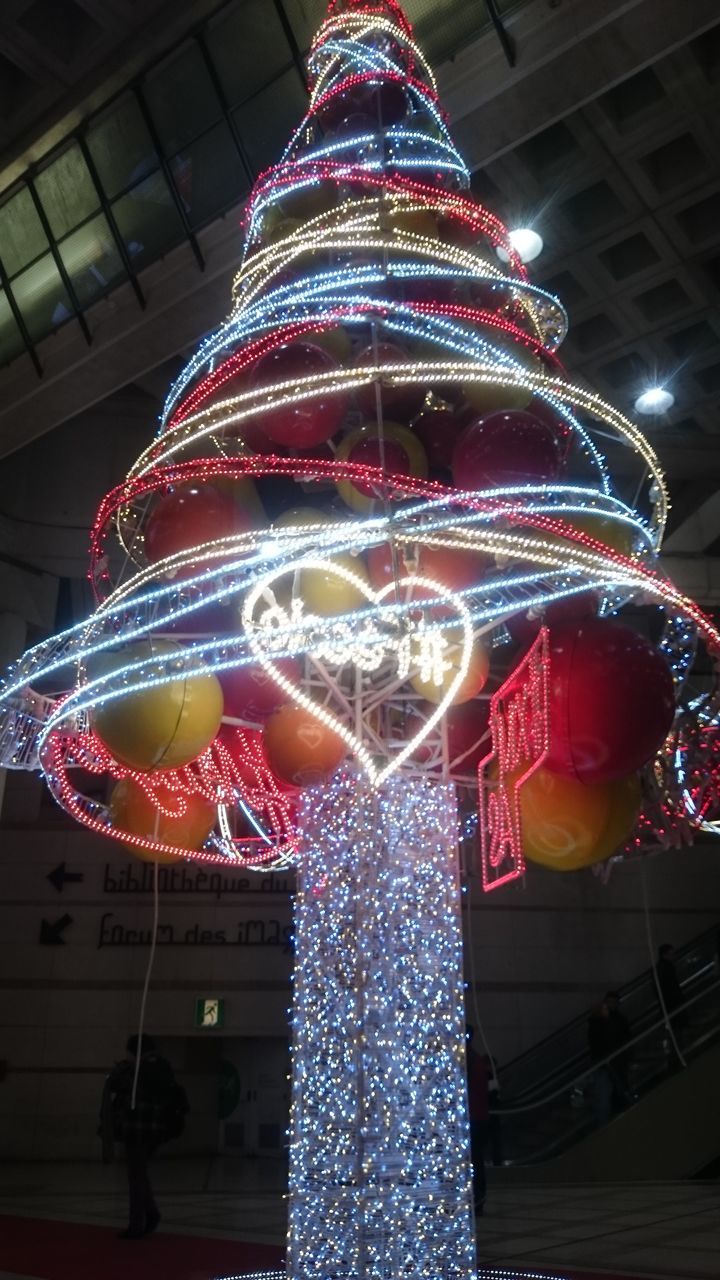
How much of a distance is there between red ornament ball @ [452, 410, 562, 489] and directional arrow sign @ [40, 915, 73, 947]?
11836 mm

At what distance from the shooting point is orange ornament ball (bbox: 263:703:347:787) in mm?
4168

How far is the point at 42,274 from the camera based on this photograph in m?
10.3

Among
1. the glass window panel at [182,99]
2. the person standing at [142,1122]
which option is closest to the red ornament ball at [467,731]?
the person standing at [142,1122]

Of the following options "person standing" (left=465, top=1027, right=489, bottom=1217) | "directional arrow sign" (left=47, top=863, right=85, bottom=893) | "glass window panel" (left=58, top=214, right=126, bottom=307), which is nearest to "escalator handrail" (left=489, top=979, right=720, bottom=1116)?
"person standing" (left=465, top=1027, right=489, bottom=1217)

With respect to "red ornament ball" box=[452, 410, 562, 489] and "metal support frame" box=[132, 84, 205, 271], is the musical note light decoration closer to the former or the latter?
"red ornament ball" box=[452, 410, 562, 489]

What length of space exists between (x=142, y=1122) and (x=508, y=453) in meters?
4.51

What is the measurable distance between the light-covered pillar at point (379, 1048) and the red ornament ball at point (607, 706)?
0.73m

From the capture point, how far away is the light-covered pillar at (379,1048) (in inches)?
144

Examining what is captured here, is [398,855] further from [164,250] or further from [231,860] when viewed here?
[164,250]

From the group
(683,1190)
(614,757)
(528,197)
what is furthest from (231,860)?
(528,197)

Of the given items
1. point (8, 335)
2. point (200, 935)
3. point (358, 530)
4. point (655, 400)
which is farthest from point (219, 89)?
point (200, 935)

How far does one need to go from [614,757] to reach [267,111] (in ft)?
23.6

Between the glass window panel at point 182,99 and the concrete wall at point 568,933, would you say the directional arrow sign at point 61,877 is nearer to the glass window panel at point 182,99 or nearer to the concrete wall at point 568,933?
the concrete wall at point 568,933

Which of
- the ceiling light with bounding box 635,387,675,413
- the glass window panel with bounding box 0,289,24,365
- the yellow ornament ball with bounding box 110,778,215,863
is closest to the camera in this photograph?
the yellow ornament ball with bounding box 110,778,215,863
